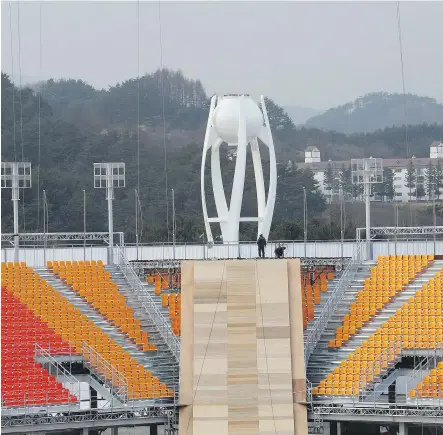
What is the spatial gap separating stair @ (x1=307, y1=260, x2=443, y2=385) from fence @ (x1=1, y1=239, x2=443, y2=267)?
240cm

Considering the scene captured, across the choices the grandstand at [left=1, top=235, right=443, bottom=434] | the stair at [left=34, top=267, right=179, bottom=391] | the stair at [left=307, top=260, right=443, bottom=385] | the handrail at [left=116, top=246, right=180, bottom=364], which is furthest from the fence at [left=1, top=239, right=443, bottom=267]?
the stair at [left=307, top=260, right=443, bottom=385]

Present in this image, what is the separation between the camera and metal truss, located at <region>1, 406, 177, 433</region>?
27266 millimetres

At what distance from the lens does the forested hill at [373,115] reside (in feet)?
238

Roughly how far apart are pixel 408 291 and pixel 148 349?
5.64 meters

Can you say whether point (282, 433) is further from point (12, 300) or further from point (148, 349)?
point (12, 300)

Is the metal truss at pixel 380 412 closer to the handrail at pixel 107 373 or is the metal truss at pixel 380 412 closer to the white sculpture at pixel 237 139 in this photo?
the handrail at pixel 107 373

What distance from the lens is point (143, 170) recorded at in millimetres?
54594

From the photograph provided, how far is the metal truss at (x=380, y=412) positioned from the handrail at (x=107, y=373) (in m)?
3.70

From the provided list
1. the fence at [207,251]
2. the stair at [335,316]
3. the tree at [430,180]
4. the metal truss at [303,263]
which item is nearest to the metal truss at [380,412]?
the stair at [335,316]

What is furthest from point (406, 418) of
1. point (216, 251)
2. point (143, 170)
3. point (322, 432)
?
point (143, 170)

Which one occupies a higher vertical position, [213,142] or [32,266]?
[213,142]

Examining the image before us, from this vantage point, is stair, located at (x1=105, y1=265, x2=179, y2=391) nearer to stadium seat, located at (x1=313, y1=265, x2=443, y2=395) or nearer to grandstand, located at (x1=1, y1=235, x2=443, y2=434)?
grandstand, located at (x1=1, y1=235, x2=443, y2=434)

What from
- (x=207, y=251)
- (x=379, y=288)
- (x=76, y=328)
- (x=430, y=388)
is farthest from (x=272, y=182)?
(x=430, y=388)

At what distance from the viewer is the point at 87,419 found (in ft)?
91.8
